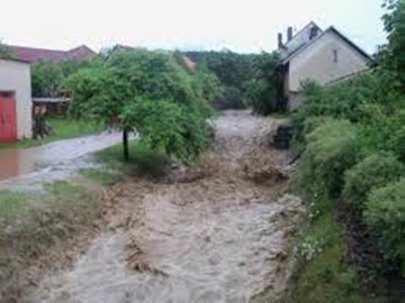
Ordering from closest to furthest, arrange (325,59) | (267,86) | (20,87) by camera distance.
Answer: (20,87) < (325,59) < (267,86)

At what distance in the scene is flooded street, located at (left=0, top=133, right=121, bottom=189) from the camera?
15.7 meters


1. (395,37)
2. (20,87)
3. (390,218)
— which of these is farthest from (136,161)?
Result: (390,218)

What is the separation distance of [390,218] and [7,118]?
2161 centimetres

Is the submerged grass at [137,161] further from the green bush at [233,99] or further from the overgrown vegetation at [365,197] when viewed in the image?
the green bush at [233,99]

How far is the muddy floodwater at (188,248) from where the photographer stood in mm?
9734

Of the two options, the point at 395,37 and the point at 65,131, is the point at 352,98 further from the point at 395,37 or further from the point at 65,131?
the point at 65,131

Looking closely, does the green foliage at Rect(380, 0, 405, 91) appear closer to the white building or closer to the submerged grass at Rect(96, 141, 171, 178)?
the submerged grass at Rect(96, 141, 171, 178)

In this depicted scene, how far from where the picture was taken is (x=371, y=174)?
25.4 ft

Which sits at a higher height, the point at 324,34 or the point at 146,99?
the point at 324,34

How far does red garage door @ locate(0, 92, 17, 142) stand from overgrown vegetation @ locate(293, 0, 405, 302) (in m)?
15.4

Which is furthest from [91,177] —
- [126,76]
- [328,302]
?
[328,302]

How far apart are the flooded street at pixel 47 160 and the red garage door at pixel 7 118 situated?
191 cm

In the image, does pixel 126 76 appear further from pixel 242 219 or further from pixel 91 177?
pixel 242 219

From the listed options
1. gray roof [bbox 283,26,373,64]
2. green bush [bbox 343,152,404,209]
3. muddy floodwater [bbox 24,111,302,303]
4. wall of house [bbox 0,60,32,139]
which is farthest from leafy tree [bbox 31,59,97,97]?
green bush [bbox 343,152,404,209]
